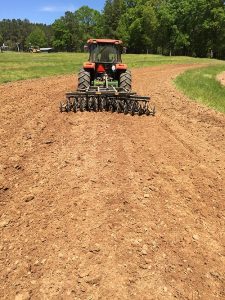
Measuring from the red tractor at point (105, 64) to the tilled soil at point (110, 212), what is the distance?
3605 millimetres

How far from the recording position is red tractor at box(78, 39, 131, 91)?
41.6ft

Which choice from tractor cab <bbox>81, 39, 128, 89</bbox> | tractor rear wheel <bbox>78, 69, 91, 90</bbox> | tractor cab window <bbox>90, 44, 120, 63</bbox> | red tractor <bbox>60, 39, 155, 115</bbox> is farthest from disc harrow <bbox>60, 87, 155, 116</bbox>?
tractor cab window <bbox>90, 44, 120, 63</bbox>

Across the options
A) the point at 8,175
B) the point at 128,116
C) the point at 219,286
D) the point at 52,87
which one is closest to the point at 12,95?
the point at 52,87

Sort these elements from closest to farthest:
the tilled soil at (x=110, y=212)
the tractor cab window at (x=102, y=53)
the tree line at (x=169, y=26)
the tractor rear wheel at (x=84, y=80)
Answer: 1. the tilled soil at (x=110, y=212)
2. the tractor rear wheel at (x=84, y=80)
3. the tractor cab window at (x=102, y=53)
4. the tree line at (x=169, y=26)

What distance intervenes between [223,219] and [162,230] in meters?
1.09

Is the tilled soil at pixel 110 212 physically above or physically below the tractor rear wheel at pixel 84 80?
below

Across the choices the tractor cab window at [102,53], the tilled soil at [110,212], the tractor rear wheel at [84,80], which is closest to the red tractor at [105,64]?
the tractor cab window at [102,53]

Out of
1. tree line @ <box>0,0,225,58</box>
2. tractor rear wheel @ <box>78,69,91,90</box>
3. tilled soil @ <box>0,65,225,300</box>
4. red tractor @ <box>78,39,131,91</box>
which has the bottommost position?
tilled soil @ <box>0,65,225,300</box>

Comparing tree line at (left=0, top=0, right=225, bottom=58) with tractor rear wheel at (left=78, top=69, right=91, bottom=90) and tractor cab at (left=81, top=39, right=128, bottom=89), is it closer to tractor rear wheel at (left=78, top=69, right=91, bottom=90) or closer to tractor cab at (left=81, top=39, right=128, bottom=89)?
tractor cab at (left=81, top=39, right=128, bottom=89)

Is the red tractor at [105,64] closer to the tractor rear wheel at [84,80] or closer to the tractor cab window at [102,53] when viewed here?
the tractor cab window at [102,53]

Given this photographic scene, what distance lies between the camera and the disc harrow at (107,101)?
1077 centimetres

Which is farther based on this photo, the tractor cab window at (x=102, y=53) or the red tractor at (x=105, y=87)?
the tractor cab window at (x=102, y=53)

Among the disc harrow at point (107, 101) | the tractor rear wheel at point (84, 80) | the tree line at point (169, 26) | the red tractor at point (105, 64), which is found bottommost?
the disc harrow at point (107, 101)

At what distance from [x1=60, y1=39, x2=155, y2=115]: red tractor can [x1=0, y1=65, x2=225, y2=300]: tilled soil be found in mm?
1452
